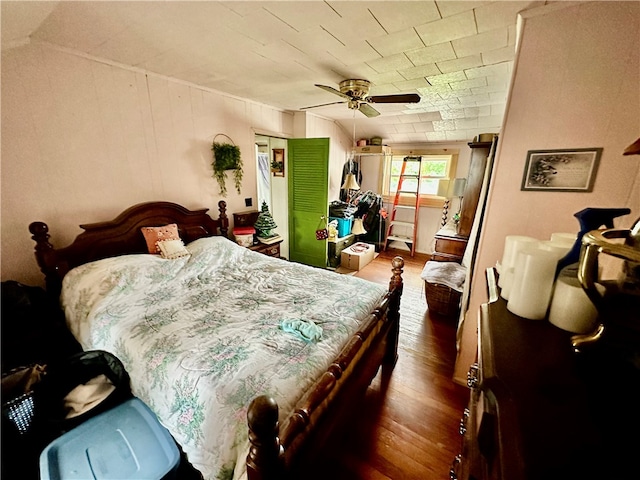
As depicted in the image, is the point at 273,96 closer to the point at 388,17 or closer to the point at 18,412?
the point at 388,17

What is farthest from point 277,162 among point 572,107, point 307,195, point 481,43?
point 572,107

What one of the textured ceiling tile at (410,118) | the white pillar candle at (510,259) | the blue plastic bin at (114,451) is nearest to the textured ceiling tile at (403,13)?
the white pillar candle at (510,259)

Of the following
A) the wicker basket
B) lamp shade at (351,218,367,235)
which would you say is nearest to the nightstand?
lamp shade at (351,218,367,235)

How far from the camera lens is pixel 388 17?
146 centimetres

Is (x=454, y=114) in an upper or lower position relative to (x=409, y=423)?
upper

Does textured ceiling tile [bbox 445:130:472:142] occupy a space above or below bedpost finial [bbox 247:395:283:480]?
above

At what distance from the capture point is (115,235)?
2.16m

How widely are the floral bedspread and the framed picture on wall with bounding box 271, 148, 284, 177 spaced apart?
6.93 feet

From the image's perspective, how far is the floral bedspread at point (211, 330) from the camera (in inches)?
41.7

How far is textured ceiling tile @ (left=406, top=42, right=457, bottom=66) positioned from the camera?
179 cm

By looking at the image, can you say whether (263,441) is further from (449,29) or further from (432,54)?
(432,54)

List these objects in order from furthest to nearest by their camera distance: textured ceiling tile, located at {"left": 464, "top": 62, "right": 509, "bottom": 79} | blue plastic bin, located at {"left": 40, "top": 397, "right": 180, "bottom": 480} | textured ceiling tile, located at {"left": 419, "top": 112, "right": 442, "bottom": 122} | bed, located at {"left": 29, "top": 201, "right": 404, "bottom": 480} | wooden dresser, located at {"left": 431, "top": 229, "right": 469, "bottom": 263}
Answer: textured ceiling tile, located at {"left": 419, "top": 112, "right": 442, "bottom": 122}
wooden dresser, located at {"left": 431, "top": 229, "right": 469, "bottom": 263}
textured ceiling tile, located at {"left": 464, "top": 62, "right": 509, "bottom": 79}
blue plastic bin, located at {"left": 40, "top": 397, "right": 180, "bottom": 480}
bed, located at {"left": 29, "top": 201, "right": 404, "bottom": 480}

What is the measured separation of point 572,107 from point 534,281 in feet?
4.27

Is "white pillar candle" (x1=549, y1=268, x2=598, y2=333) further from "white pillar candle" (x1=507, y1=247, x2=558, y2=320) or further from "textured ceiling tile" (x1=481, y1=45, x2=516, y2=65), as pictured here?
"textured ceiling tile" (x1=481, y1=45, x2=516, y2=65)
